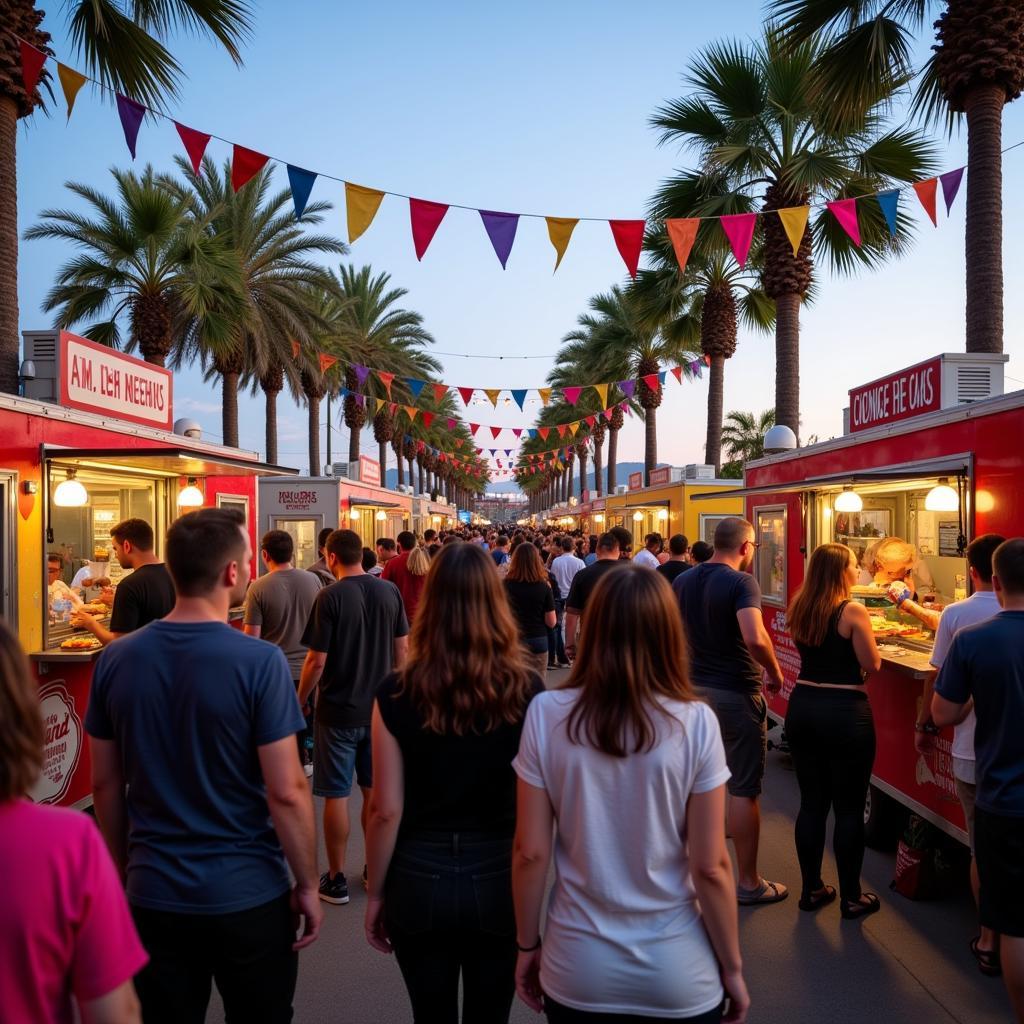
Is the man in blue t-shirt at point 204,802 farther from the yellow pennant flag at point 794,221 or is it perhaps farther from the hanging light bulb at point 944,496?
the yellow pennant flag at point 794,221

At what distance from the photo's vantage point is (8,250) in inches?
339

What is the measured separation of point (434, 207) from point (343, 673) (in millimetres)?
5732

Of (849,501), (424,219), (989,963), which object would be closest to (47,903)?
(989,963)

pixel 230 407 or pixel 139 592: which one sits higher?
pixel 230 407

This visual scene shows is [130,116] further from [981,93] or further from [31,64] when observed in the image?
[981,93]

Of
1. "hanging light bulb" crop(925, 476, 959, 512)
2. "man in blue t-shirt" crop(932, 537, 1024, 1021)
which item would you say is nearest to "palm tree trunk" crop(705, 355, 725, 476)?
"hanging light bulb" crop(925, 476, 959, 512)

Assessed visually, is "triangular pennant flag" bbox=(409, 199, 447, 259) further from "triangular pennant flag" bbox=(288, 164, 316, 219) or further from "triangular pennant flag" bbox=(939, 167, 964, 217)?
"triangular pennant flag" bbox=(939, 167, 964, 217)

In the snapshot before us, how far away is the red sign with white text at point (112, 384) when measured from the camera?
7.37 meters

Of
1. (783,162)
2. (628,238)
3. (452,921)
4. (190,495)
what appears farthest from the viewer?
(783,162)

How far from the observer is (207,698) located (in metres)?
2.25

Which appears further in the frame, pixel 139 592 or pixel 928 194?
pixel 928 194

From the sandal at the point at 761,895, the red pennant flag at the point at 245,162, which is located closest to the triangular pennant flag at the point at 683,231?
the red pennant flag at the point at 245,162

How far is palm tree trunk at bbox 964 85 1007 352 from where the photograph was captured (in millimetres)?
8484

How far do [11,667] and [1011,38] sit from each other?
10.3 m
